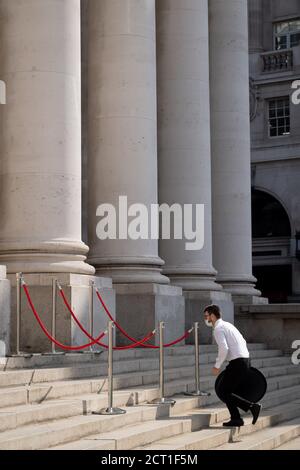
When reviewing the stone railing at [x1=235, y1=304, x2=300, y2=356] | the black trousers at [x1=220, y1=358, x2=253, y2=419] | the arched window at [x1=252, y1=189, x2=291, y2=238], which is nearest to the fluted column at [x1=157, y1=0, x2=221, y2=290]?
the stone railing at [x1=235, y1=304, x2=300, y2=356]

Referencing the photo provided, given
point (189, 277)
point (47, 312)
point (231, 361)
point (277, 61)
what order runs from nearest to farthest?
point (231, 361) < point (47, 312) < point (189, 277) < point (277, 61)

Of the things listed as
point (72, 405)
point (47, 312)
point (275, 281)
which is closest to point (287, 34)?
point (275, 281)

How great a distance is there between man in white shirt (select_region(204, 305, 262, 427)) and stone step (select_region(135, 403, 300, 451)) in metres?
0.38

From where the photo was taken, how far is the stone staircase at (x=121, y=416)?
52.8 feet

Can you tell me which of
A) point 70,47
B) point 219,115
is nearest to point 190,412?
point 70,47

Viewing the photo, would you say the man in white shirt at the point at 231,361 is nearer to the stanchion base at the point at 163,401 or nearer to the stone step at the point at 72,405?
the stanchion base at the point at 163,401

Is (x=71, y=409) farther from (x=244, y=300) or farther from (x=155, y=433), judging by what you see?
(x=244, y=300)

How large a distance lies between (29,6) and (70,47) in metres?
1.38

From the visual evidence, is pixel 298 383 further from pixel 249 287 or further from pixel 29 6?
pixel 29 6

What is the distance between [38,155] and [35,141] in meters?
0.34

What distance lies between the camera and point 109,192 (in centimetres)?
2870

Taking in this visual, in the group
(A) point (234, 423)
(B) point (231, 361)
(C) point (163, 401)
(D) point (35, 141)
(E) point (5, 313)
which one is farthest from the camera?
(D) point (35, 141)

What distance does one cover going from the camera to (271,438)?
19.3 metres

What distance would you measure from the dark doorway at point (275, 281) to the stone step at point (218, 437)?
38721mm
